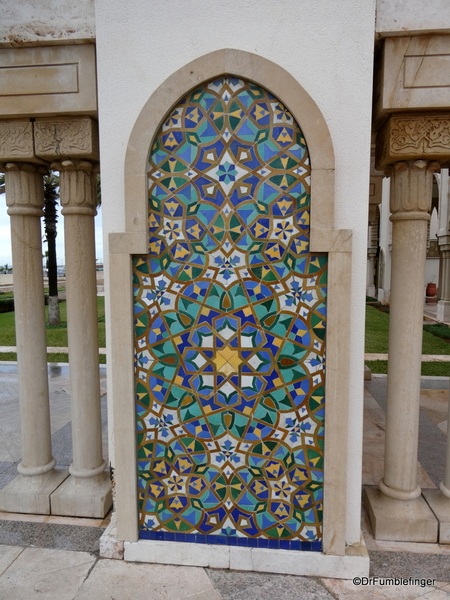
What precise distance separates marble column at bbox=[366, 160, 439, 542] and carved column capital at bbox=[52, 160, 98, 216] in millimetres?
2113

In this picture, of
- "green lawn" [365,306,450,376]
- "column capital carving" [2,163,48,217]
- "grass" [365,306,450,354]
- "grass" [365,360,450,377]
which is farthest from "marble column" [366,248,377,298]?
"column capital carving" [2,163,48,217]

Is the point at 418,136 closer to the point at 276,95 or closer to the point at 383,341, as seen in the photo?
the point at 276,95

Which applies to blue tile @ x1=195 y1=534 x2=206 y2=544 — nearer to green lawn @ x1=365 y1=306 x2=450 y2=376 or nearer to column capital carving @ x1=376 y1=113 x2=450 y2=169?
column capital carving @ x1=376 y1=113 x2=450 y2=169

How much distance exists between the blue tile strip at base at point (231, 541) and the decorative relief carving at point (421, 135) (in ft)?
8.25

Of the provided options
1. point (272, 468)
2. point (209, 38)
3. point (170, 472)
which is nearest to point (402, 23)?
point (209, 38)

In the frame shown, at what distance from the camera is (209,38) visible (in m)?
2.47

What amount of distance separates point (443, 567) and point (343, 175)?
247 centimetres

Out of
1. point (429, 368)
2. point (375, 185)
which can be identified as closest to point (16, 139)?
point (375, 185)

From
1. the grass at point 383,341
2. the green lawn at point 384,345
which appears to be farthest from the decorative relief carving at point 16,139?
the grass at point 383,341

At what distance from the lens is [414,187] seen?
2799 mm

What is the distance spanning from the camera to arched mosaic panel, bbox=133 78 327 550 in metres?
2.51

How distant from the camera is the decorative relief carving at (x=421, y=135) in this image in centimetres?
266

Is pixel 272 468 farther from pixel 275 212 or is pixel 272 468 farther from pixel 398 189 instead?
pixel 398 189

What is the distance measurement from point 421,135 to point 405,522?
8.30 feet
